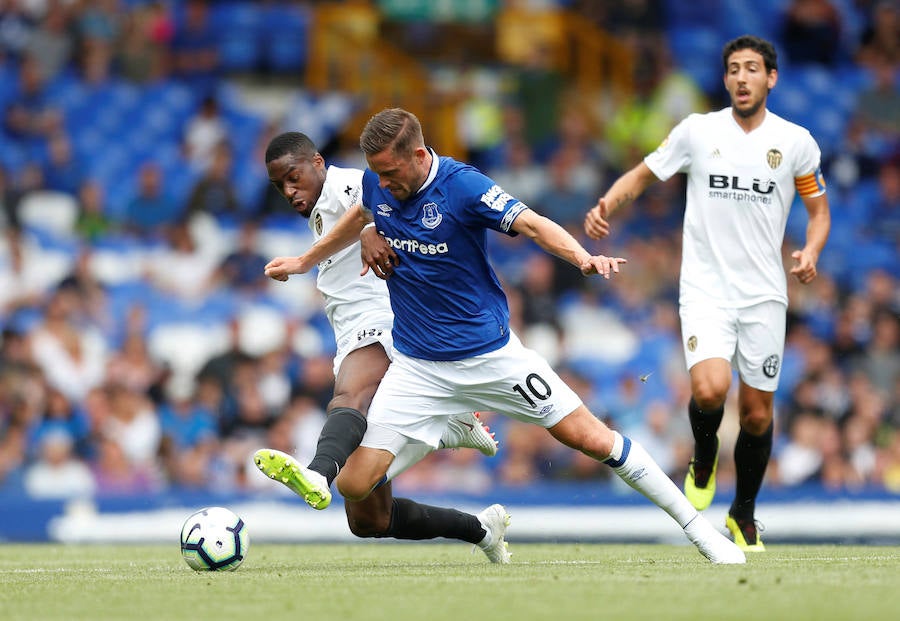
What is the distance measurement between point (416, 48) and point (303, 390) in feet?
27.3

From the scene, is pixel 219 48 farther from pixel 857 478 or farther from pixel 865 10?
pixel 857 478

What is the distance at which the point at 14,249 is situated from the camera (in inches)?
695

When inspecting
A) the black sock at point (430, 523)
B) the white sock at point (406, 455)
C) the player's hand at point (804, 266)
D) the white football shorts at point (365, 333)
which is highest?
the player's hand at point (804, 266)

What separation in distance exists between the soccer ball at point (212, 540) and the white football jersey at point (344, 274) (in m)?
1.34

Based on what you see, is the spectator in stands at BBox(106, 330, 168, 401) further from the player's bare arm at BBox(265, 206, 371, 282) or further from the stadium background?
the player's bare arm at BBox(265, 206, 371, 282)

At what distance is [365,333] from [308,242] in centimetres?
982

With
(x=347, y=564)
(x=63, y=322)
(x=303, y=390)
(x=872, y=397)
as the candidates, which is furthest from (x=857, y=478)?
(x=63, y=322)

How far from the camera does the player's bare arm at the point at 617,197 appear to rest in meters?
8.51

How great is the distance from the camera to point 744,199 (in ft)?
29.4

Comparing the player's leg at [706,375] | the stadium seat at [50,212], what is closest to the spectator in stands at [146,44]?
the stadium seat at [50,212]

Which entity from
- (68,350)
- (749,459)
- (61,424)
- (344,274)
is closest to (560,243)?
(344,274)

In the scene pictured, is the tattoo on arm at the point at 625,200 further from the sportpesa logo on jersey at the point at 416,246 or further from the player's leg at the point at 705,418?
the sportpesa logo on jersey at the point at 416,246

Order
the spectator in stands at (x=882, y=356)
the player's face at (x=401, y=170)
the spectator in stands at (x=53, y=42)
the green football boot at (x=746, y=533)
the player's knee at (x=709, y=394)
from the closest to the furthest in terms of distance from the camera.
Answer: the player's face at (x=401, y=170) → the player's knee at (x=709, y=394) → the green football boot at (x=746, y=533) → the spectator in stands at (x=882, y=356) → the spectator in stands at (x=53, y=42)

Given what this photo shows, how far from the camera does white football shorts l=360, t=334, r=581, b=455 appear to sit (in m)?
7.63
